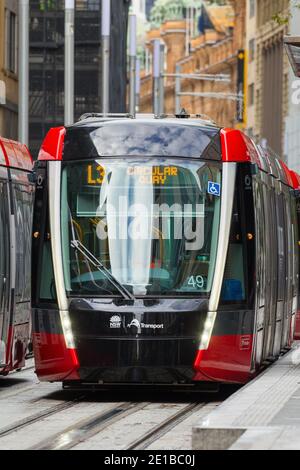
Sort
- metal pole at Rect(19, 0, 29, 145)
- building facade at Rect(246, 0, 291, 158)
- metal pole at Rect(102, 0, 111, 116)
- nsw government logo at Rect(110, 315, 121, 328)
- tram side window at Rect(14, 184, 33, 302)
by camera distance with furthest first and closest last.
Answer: building facade at Rect(246, 0, 291, 158), metal pole at Rect(102, 0, 111, 116), metal pole at Rect(19, 0, 29, 145), tram side window at Rect(14, 184, 33, 302), nsw government logo at Rect(110, 315, 121, 328)

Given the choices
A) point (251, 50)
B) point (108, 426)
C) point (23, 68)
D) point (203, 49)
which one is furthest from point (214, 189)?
point (203, 49)

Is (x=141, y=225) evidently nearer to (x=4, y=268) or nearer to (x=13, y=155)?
(x=4, y=268)

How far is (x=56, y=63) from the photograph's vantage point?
245ft

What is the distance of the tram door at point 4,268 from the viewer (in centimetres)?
2100

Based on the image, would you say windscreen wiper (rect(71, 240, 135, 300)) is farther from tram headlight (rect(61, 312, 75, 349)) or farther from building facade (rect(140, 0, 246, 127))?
building facade (rect(140, 0, 246, 127))

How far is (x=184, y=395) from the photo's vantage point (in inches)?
854

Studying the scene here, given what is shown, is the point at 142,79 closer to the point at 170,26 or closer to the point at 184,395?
the point at 170,26

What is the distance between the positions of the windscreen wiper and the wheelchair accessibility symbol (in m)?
1.42

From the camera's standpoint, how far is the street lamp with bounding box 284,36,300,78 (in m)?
21.9

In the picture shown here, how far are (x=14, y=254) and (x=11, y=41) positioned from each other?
39517 millimetres

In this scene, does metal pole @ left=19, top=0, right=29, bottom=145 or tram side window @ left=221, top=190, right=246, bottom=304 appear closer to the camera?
tram side window @ left=221, top=190, right=246, bottom=304

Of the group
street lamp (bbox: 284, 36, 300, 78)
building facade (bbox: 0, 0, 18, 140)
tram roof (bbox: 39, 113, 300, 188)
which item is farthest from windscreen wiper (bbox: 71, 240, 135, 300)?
building facade (bbox: 0, 0, 18, 140)

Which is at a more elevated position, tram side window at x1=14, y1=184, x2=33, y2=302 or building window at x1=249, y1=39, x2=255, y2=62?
building window at x1=249, y1=39, x2=255, y2=62

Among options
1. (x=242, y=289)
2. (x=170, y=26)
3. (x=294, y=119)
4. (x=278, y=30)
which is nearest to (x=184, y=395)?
(x=242, y=289)
